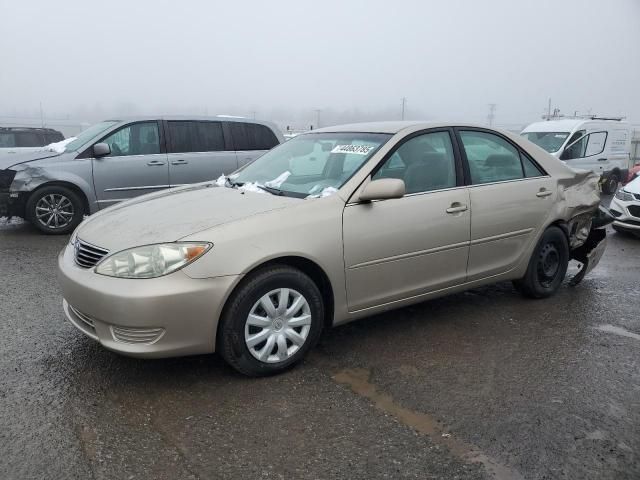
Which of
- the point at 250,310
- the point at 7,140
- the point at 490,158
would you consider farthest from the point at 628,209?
the point at 7,140

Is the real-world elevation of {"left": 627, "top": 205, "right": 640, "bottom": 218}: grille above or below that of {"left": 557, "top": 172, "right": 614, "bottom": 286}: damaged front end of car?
below

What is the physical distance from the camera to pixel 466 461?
2592 millimetres

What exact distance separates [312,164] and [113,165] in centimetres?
487

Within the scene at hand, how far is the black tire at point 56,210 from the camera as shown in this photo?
7.66m

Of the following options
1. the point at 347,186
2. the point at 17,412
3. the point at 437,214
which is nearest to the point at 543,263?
the point at 437,214

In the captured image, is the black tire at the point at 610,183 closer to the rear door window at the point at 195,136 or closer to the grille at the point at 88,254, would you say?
the rear door window at the point at 195,136

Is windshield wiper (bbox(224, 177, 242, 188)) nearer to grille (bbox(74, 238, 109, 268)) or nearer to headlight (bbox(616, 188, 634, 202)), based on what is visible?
grille (bbox(74, 238, 109, 268))

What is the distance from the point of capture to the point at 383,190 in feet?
11.7

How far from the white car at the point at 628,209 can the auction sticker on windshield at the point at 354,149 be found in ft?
18.7

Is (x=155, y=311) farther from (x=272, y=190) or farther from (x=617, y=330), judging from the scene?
(x=617, y=330)

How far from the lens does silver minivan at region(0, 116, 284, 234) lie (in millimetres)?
7633

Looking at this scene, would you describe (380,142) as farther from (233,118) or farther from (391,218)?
(233,118)

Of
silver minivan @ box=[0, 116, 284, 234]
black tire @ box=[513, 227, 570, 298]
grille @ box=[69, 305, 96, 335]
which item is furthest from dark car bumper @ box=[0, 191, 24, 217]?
black tire @ box=[513, 227, 570, 298]

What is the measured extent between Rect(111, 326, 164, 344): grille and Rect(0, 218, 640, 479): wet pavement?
33 centimetres
